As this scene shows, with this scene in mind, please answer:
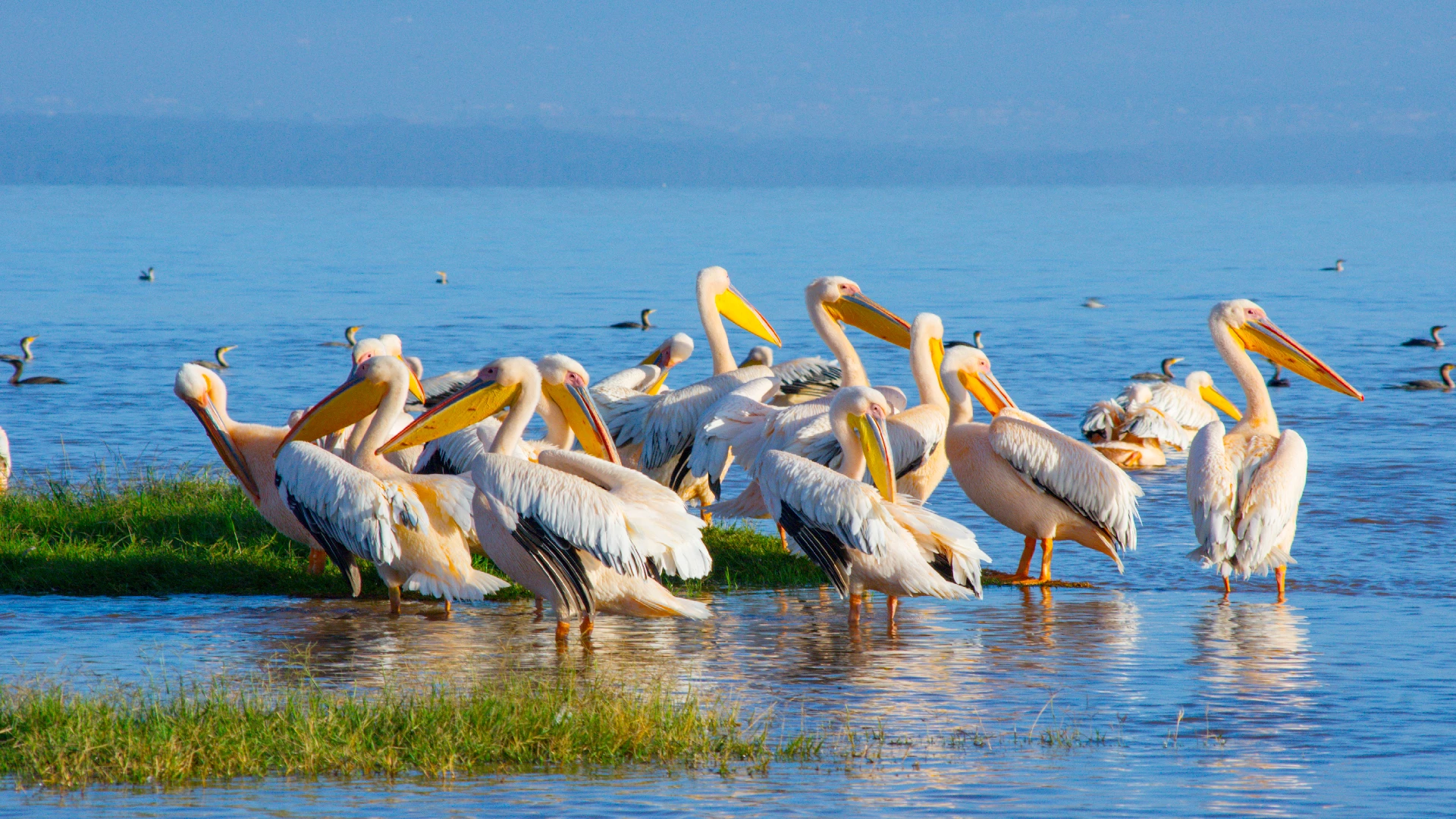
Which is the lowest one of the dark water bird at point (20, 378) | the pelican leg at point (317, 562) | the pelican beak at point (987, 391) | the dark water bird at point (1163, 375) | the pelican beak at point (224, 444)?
the pelican leg at point (317, 562)

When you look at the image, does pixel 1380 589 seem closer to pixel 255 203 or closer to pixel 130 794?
pixel 130 794

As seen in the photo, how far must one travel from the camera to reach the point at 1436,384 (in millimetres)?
15711

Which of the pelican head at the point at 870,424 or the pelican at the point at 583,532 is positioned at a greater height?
the pelican head at the point at 870,424

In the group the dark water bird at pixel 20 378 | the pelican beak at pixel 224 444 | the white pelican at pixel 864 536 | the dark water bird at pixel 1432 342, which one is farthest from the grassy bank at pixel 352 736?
the dark water bird at pixel 1432 342

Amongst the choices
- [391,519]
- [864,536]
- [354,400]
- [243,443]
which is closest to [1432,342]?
[864,536]

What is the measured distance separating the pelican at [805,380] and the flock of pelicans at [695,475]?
0.04ft

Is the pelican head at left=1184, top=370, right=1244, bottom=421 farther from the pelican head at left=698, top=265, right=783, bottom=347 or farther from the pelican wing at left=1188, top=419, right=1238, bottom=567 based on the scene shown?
the pelican wing at left=1188, top=419, right=1238, bottom=567

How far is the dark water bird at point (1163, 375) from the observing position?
17.0m

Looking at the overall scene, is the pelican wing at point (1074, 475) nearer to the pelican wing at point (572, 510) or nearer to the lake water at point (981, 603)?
the lake water at point (981, 603)

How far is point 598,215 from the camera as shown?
292ft

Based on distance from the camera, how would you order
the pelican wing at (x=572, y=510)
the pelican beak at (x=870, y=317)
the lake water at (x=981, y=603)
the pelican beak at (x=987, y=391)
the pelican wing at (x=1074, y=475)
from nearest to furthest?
1. the lake water at (x=981, y=603)
2. the pelican wing at (x=572, y=510)
3. the pelican wing at (x=1074, y=475)
4. the pelican beak at (x=987, y=391)
5. the pelican beak at (x=870, y=317)

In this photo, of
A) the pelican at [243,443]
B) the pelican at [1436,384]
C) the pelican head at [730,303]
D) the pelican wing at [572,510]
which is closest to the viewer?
the pelican wing at [572,510]

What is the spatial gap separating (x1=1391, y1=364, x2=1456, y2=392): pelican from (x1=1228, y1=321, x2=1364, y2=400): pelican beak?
8294 millimetres

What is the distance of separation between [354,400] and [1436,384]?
11955 mm
